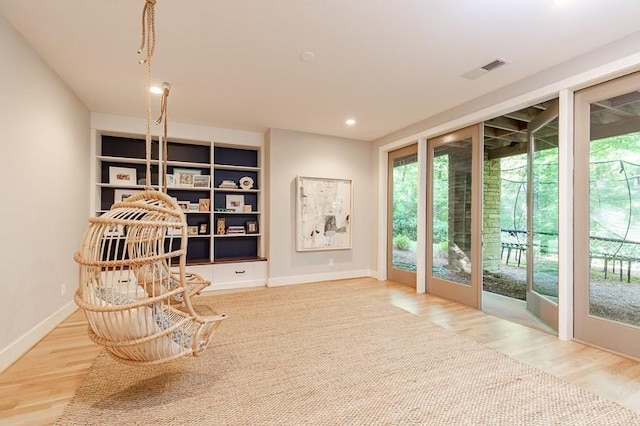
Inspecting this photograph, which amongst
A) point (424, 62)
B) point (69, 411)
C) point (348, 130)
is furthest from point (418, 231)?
point (69, 411)

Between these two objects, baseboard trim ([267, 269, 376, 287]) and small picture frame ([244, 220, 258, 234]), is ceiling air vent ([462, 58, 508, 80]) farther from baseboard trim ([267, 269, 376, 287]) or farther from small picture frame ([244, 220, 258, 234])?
small picture frame ([244, 220, 258, 234])

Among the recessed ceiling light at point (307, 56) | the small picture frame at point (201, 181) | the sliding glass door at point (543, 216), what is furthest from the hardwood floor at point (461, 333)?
the recessed ceiling light at point (307, 56)

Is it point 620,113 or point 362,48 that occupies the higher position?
point 362,48

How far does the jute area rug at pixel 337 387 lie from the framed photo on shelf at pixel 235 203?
263 cm

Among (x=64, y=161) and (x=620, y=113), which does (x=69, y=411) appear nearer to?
(x=64, y=161)

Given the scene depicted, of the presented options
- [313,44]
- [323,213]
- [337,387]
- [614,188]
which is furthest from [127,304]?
[323,213]

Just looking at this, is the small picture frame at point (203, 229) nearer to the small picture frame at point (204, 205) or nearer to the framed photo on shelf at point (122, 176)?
the small picture frame at point (204, 205)

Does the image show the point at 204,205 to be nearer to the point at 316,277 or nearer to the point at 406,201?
the point at 316,277

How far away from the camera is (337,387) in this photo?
207 centimetres

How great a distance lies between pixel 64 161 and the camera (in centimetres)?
343

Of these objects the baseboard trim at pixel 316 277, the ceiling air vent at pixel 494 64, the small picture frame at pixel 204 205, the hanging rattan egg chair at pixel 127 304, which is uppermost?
the ceiling air vent at pixel 494 64

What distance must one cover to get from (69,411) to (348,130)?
15.5ft

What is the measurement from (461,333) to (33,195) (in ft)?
14.0

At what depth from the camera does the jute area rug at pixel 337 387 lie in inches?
69.1
